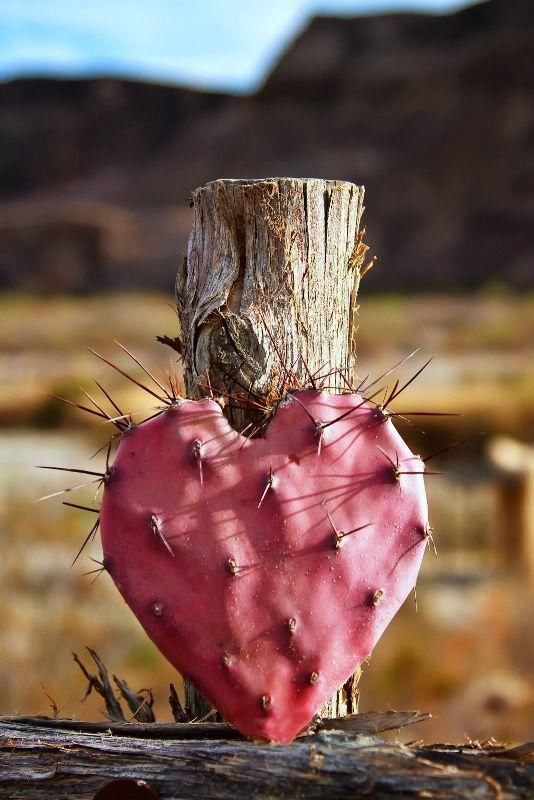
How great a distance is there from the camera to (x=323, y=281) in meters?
1.56

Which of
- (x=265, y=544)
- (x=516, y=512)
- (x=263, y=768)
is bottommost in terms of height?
(x=263, y=768)

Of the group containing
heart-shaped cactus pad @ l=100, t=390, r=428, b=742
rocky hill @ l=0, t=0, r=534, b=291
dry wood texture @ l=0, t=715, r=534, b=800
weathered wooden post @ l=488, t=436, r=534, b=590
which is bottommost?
dry wood texture @ l=0, t=715, r=534, b=800

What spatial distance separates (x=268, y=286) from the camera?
60.3 inches

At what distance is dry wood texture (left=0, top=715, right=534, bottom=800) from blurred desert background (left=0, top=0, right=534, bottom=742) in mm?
511

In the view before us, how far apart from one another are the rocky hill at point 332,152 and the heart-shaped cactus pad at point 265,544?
29685 millimetres

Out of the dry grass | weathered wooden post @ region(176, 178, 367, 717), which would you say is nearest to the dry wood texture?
weathered wooden post @ region(176, 178, 367, 717)

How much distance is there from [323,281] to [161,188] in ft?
144

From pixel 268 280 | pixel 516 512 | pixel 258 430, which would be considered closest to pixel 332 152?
pixel 516 512

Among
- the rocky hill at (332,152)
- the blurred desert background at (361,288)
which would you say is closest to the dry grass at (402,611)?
the blurred desert background at (361,288)

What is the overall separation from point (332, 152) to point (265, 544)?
3852 cm

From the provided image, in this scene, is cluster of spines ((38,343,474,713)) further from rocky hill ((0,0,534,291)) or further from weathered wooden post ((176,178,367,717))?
rocky hill ((0,0,534,291))

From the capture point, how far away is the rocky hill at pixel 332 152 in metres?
34.2

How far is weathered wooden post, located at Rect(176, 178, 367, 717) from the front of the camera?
1511 millimetres

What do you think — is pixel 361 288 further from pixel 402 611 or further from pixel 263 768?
pixel 263 768
